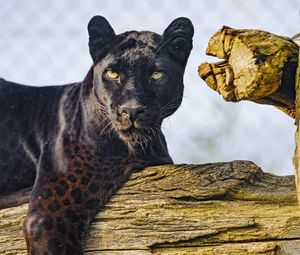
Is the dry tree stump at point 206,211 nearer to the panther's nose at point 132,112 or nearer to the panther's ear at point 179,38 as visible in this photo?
the panther's nose at point 132,112

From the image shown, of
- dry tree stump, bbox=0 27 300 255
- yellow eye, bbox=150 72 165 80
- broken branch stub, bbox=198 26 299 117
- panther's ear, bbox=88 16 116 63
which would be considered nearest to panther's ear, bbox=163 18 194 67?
yellow eye, bbox=150 72 165 80

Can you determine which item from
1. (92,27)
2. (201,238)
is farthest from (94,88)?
(201,238)

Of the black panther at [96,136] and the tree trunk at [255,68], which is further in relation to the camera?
the black panther at [96,136]

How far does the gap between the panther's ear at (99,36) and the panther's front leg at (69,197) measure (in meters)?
0.52

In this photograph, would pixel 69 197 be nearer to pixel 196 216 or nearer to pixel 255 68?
pixel 196 216

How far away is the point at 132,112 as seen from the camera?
380cm

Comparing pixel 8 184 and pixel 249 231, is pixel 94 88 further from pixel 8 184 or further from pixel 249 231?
pixel 249 231

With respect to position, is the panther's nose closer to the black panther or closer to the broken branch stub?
the black panther

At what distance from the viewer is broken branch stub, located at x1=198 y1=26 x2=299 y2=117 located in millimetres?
3121

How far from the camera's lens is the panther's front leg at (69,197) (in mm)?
3686

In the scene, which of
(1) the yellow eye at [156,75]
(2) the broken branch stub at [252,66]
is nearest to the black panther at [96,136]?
(1) the yellow eye at [156,75]

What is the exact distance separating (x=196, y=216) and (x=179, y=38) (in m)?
1.01

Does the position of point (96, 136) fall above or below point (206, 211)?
above

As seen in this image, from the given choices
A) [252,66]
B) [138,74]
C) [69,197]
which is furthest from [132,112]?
[252,66]
